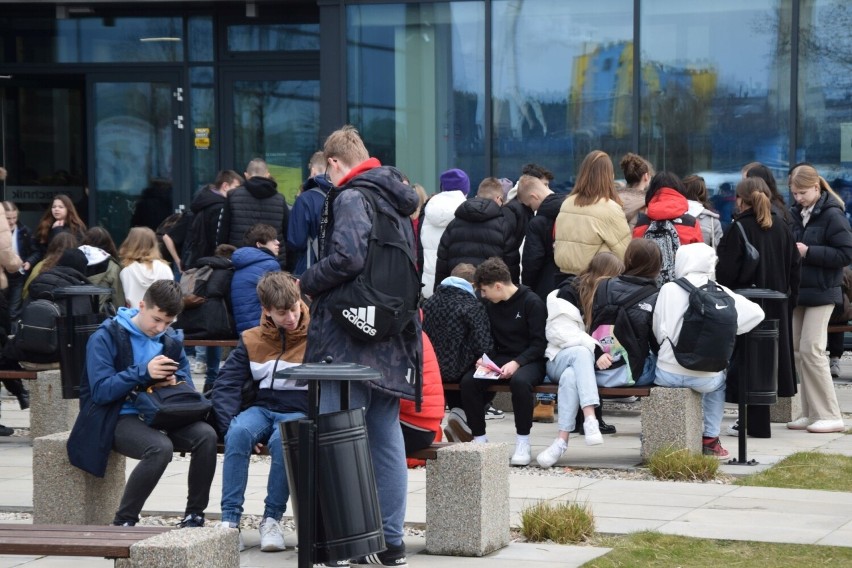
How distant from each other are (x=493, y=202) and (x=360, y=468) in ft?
22.9

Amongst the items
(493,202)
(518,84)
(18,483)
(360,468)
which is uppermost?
(518,84)

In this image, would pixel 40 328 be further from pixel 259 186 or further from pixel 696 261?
pixel 696 261

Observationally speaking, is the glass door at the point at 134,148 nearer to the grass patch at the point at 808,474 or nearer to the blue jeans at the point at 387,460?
the grass patch at the point at 808,474

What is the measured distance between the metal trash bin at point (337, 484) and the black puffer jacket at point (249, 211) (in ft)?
27.6

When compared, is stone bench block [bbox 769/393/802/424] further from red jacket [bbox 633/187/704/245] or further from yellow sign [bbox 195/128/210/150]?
yellow sign [bbox 195/128/210/150]

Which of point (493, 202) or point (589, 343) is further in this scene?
point (493, 202)

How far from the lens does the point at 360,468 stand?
5.95 m

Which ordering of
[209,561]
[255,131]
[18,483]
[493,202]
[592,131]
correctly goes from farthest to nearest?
[255,131] < [592,131] < [493,202] < [18,483] < [209,561]

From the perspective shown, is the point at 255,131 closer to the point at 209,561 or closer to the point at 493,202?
the point at 493,202

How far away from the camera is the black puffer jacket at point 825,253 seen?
11.4 m

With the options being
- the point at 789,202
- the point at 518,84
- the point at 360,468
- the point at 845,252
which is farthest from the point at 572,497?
the point at 518,84

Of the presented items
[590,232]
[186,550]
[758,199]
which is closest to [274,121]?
[590,232]

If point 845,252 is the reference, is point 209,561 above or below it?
below

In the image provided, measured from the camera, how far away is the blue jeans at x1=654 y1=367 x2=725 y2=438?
9.93 metres
